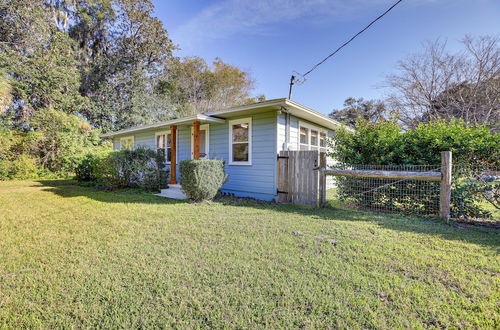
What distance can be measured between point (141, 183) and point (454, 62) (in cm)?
1612

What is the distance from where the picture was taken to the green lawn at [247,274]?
1.64 meters

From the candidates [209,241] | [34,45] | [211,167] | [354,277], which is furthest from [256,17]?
[34,45]

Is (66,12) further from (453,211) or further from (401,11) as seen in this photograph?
(453,211)

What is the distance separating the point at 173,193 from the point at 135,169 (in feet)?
6.16

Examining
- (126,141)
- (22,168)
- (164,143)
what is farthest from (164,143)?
(22,168)

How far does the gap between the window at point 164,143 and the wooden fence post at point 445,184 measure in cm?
877

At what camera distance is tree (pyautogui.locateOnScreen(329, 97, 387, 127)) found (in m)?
21.6

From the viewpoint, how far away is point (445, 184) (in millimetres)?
4004

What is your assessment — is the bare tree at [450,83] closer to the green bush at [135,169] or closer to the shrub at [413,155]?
the shrub at [413,155]

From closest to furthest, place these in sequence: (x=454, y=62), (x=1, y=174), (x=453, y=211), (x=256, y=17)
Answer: (x=453, y=211)
(x=256, y=17)
(x=1, y=174)
(x=454, y=62)

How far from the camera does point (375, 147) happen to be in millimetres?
4969

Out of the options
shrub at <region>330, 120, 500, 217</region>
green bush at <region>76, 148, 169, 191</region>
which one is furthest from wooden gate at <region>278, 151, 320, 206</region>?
green bush at <region>76, 148, 169, 191</region>

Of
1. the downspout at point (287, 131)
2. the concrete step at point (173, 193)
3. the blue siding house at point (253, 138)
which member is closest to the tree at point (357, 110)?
the blue siding house at point (253, 138)

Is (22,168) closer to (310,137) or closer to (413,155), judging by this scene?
(310,137)
